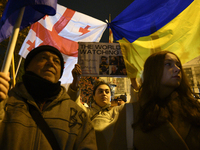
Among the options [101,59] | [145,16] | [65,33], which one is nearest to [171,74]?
[145,16]

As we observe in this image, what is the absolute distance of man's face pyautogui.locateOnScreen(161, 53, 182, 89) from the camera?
1.56 meters

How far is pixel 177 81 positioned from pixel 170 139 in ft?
1.93

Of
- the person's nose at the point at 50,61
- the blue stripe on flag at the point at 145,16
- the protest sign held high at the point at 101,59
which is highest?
the blue stripe on flag at the point at 145,16

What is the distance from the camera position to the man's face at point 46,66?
1.79 metres

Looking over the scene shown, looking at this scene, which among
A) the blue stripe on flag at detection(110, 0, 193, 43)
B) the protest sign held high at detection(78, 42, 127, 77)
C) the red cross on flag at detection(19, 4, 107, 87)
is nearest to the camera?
the blue stripe on flag at detection(110, 0, 193, 43)

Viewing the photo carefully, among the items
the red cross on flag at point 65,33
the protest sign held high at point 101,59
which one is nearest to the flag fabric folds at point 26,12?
the protest sign held high at point 101,59

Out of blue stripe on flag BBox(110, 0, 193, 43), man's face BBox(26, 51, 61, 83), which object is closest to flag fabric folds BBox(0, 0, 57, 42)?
man's face BBox(26, 51, 61, 83)

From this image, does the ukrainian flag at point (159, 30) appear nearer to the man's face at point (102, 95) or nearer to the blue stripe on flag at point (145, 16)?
the blue stripe on flag at point (145, 16)

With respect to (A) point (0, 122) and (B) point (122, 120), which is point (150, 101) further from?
(A) point (0, 122)

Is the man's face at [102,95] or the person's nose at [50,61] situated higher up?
the person's nose at [50,61]

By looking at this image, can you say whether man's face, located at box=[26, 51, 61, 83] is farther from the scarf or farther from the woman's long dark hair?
the woman's long dark hair

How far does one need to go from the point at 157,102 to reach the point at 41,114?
3.78 ft

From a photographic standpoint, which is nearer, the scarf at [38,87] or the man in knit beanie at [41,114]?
the man in knit beanie at [41,114]

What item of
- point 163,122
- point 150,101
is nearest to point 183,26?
point 150,101
